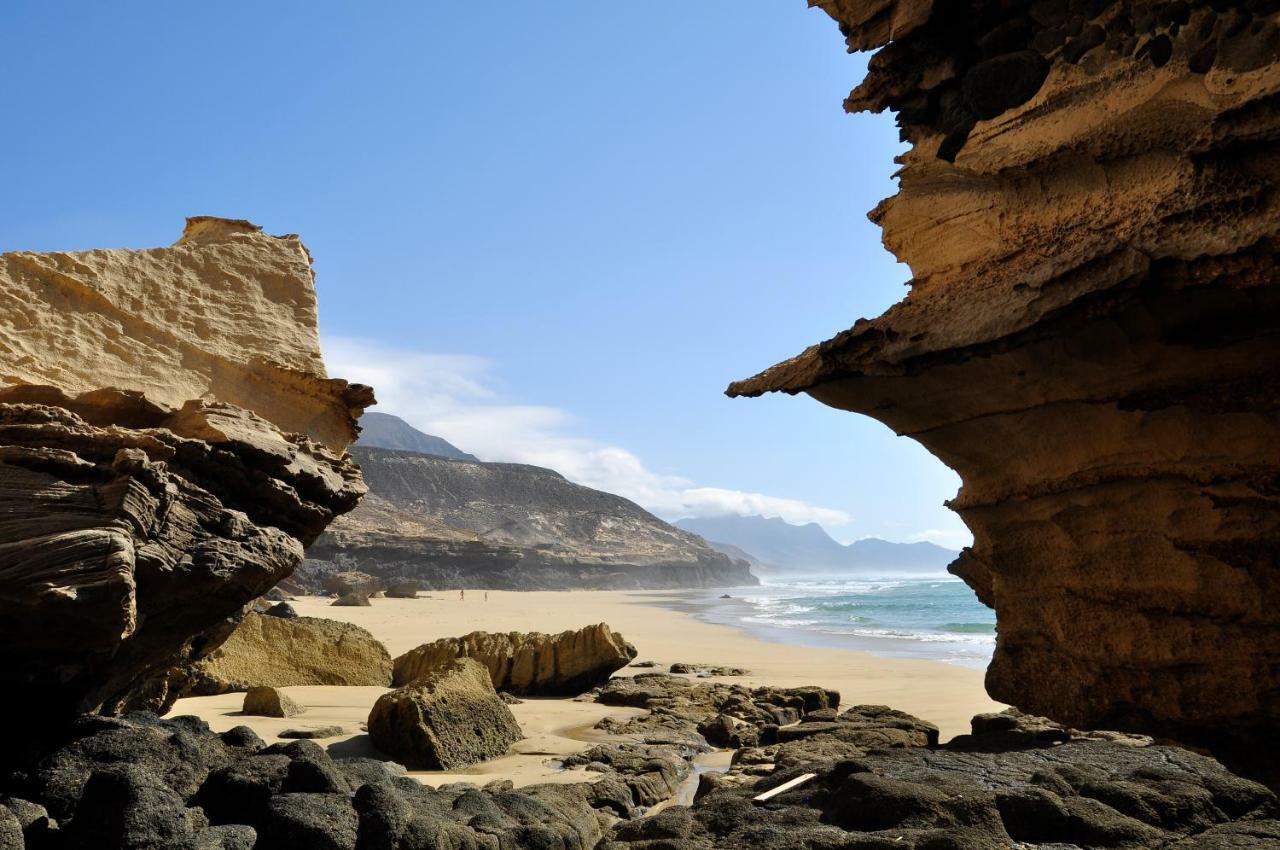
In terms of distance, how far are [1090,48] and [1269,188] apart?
129 centimetres

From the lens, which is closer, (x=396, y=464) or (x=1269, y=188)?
(x=1269, y=188)

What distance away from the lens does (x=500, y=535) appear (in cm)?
6694

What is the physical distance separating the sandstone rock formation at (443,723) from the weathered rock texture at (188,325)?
1.99 meters

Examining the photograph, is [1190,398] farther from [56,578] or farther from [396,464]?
[396,464]

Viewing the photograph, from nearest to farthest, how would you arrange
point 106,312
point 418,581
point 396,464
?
point 106,312 < point 418,581 < point 396,464

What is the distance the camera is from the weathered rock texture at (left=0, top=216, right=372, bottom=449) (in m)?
5.26

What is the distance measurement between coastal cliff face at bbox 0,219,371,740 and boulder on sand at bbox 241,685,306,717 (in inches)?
55.9

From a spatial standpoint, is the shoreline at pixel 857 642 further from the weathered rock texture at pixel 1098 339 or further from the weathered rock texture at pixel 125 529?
the weathered rock texture at pixel 125 529

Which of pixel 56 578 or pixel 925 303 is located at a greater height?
pixel 925 303

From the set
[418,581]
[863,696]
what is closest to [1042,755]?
[863,696]

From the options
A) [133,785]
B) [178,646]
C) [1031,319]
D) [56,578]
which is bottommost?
[133,785]

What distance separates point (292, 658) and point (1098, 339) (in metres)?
8.37

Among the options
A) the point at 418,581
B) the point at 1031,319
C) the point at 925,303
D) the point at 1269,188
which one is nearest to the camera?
the point at 1269,188

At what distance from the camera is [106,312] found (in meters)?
5.68
